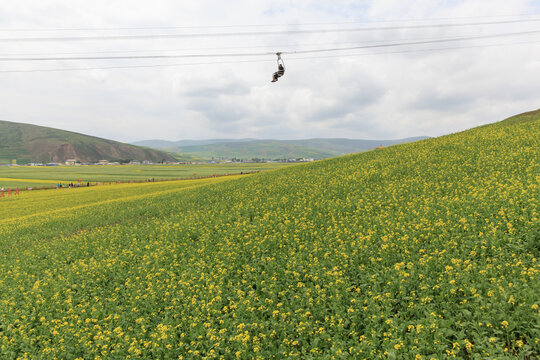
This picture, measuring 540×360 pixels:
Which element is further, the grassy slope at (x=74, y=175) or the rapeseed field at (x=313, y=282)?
the grassy slope at (x=74, y=175)

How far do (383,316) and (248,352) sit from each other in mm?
3892

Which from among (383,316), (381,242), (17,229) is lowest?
(17,229)

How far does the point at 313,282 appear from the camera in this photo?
9633 millimetres

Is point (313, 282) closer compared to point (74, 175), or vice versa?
point (313, 282)

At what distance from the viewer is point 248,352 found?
7.11m

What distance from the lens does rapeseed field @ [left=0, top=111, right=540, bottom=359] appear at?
652 centimetres

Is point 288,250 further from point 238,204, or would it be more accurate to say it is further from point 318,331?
point 238,204

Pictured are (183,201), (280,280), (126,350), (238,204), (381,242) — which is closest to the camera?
(126,350)

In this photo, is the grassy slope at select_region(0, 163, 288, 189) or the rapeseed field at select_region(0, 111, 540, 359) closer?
the rapeseed field at select_region(0, 111, 540, 359)

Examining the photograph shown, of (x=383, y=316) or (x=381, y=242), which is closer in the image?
(x=383, y=316)

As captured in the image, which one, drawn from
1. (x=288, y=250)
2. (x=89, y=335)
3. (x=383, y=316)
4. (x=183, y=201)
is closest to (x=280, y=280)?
(x=288, y=250)

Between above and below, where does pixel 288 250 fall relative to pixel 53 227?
above

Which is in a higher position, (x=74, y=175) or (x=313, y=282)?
(x=313, y=282)

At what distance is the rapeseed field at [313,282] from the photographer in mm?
6516
